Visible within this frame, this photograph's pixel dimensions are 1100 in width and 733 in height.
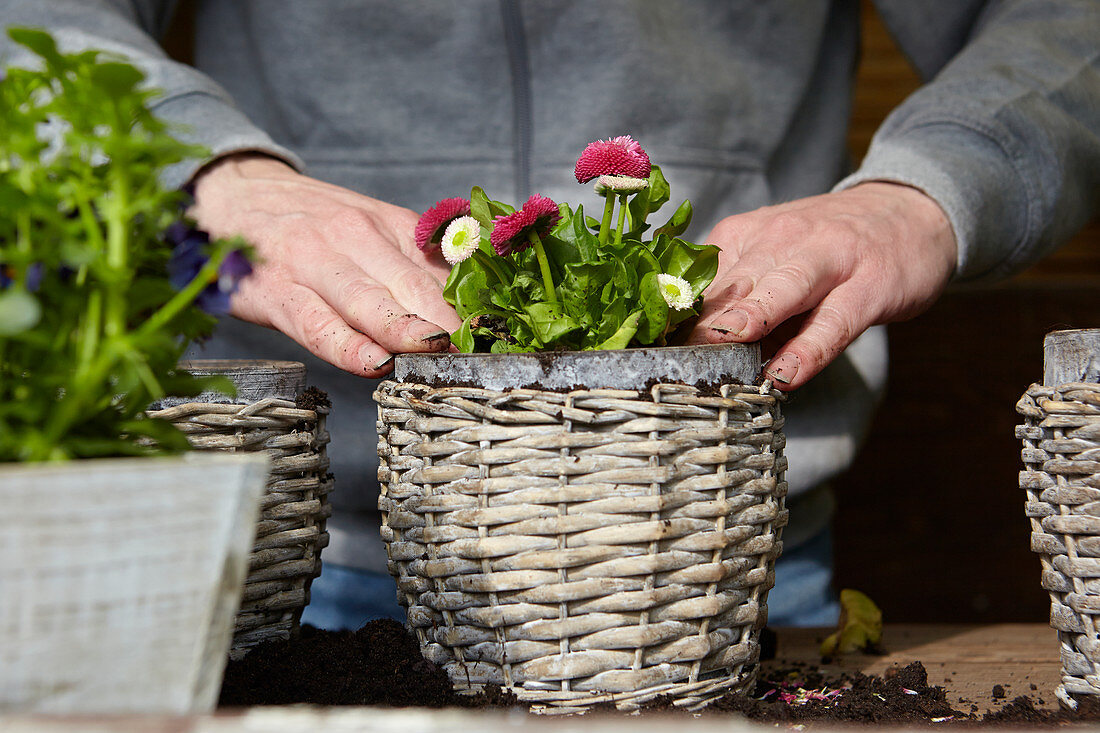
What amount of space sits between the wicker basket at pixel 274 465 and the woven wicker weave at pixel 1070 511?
21.6 inches

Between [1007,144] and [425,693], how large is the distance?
98cm

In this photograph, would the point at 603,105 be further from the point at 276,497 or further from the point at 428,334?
the point at 276,497

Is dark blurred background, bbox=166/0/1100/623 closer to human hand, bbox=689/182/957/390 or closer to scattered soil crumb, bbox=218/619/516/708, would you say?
human hand, bbox=689/182/957/390

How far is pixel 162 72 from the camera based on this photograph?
3.57 feet

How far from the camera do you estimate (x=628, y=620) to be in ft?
2.02

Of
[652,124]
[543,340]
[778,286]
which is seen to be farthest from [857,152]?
[543,340]

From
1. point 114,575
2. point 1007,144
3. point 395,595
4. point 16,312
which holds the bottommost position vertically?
point 395,595

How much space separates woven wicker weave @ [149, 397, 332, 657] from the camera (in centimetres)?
68

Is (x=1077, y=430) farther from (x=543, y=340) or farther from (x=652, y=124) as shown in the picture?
(x=652, y=124)

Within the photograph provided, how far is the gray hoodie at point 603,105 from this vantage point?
116 cm

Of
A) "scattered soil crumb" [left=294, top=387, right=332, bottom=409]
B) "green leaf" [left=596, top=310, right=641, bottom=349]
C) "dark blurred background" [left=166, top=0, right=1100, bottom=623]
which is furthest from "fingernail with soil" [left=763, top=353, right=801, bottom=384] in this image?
"dark blurred background" [left=166, top=0, right=1100, bottom=623]

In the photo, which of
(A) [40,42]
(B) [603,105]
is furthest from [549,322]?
(B) [603,105]

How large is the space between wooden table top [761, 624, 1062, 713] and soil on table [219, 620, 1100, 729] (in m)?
0.02

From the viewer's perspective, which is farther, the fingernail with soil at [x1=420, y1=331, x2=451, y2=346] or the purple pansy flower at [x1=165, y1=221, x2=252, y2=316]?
the fingernail with soil at [x1=420, y1=331, x2=451, y2=346]
